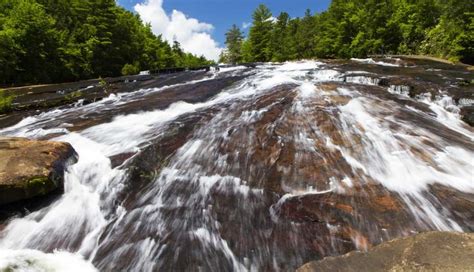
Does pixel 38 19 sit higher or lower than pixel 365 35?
higher

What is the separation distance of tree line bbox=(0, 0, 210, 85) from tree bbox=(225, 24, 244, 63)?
128 ft

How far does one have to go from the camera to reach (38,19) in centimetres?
2761

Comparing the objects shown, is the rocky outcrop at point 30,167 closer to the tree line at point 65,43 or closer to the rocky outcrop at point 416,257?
the rocky outcrop at point 416,257

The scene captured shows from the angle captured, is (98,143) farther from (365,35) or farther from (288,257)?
(365,35)

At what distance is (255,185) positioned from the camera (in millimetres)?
6539

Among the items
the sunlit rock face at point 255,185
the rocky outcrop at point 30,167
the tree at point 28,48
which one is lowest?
the sunlit rock face at point 255,185

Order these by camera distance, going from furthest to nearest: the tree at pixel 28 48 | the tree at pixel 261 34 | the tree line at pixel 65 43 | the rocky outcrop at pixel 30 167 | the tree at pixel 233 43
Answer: the tree at pixel 233 43 < the tree at pixel 261 34 < the tree line at pixel 65 43 < the tree at pixel 28 48 < the rocky outcrop at pixel 30 167

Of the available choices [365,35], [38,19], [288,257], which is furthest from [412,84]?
[365,35]

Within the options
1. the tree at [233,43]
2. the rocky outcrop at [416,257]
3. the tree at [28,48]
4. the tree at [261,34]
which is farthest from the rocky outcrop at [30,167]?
the tree at [233,43]

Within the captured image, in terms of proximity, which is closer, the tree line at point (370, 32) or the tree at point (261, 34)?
the tree line at point (370, 32)

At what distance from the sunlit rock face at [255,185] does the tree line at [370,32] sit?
22.5 m

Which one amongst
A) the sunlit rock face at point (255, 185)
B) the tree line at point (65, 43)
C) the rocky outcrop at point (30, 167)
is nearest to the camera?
the sunlit rock face at point (255, 185)

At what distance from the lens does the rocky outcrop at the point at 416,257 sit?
143 inches

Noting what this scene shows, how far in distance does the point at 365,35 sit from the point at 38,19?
129 feet
